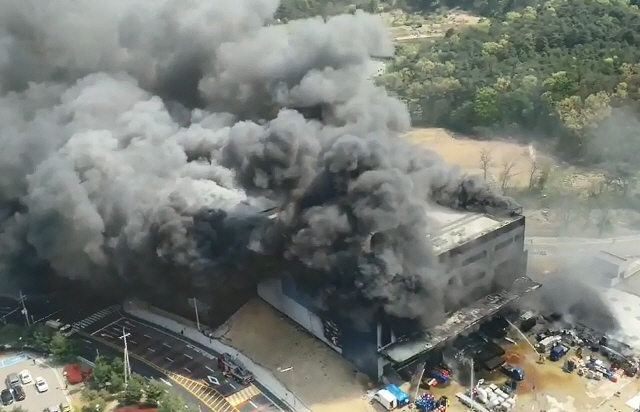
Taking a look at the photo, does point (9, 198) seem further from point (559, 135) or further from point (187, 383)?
point (559, 135)

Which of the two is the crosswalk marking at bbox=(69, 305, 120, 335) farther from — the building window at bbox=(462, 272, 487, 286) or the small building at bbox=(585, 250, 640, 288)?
the small building at bbox=(585, 250, 640, 288)

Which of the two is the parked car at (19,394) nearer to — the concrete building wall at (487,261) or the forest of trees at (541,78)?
the concrete building wall at (487,261)

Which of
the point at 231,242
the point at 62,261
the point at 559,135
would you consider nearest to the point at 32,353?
the point at 62,261

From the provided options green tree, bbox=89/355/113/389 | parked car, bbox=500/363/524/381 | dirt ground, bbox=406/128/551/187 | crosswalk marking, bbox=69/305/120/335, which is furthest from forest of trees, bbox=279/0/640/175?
green tree, bbox=89/355/113/389

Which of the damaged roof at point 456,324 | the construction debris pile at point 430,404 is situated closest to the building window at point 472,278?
the damaged roof at point 456,324

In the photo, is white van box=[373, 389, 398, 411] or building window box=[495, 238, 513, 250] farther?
building window box=[495, 238, 513, 250]

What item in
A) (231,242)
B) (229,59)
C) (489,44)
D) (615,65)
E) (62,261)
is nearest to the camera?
(231,242)
